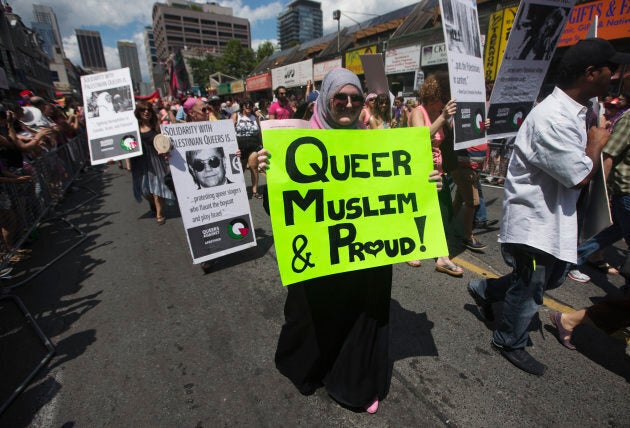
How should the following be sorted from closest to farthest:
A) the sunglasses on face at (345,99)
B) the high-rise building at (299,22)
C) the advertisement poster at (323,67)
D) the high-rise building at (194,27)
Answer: the sunglasses on face at (345,99) → the advertisement poster at (323,67) → the high-rise building at (194,27) → the high-rise building at (299,22)

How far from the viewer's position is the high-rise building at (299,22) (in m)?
177

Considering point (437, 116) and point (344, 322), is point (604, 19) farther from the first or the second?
point (344, 322)

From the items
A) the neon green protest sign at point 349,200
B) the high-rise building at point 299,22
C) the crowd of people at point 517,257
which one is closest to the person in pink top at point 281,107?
the crowd of people at point 517,257

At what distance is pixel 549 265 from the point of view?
82.4 inches

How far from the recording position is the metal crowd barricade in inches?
115

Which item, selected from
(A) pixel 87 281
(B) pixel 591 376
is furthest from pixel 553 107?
(A) pixel 87 281

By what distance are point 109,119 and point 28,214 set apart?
1851 mm

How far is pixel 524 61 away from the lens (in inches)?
131

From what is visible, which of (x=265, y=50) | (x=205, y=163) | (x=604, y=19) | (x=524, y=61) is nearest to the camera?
(x=524, y=61)

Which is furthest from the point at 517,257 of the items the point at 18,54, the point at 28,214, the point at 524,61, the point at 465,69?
the point at 18,54

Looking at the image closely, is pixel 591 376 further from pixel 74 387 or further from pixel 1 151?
pixel 1 151

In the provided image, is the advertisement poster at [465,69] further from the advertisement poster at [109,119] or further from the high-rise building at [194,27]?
the high-rise building at [194,27]

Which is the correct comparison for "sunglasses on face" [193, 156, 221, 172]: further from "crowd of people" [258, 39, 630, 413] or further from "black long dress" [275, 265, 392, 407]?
"black long dress" [275, 265, 392, 407]

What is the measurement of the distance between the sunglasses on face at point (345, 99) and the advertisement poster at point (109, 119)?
14.0 feet
